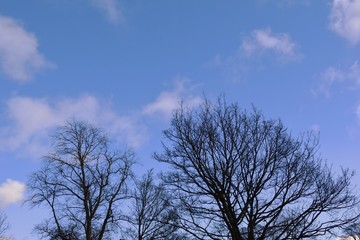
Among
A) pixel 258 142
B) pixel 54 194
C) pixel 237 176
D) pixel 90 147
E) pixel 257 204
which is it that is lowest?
pixel 257 204

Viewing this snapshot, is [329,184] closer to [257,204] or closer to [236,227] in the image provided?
[257,204]

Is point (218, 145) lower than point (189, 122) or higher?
lower

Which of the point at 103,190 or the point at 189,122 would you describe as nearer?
the point at 189,122

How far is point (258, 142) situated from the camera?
14.6m

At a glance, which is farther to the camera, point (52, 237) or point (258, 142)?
point (52, 237)

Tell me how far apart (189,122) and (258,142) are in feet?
9.14

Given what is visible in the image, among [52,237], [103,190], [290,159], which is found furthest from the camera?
[103,190]

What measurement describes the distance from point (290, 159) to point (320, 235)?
2.78 meters

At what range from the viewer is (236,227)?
13336 millimetres

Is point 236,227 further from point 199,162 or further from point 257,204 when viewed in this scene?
point 199,162

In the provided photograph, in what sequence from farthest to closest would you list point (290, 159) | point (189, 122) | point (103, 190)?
point (103, 190) < point (189, 122) < point (290, 159)

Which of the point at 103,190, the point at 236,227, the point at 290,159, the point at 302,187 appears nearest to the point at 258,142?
the point at 290,159

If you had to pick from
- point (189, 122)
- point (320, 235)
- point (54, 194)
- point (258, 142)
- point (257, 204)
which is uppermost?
point (54, 194)

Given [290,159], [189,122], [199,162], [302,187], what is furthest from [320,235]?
[189,122]
